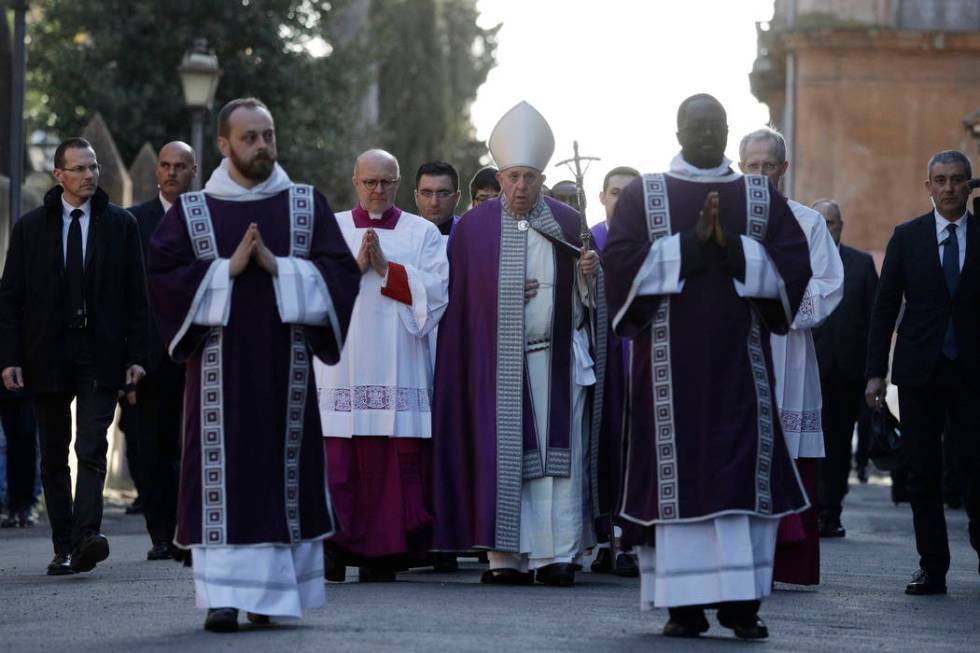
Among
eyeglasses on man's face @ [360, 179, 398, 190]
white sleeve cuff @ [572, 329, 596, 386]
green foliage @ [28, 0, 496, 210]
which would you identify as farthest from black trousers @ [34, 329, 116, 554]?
green foliage @ [28, 0, 496, 210]

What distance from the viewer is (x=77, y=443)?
11.9 metres

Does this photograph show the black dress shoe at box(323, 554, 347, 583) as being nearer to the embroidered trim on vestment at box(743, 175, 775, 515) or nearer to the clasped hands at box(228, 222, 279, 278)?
the clasped hands at box(228, 222, 279, 278)

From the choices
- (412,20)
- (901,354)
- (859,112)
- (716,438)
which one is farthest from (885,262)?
(412,20)

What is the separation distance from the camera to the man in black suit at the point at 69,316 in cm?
1202

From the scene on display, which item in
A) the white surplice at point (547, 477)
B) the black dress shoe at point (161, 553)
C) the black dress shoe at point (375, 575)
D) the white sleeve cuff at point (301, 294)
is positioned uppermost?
the white sleeve cuff at point (301, 294)

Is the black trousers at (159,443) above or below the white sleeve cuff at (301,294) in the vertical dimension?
below

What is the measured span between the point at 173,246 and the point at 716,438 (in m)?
2.25

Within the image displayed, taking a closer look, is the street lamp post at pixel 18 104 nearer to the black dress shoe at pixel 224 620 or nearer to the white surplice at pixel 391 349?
the white surplice at pixel 391 349

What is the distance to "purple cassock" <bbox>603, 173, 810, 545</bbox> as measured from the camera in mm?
9133

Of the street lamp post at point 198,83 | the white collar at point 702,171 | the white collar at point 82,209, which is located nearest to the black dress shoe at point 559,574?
the white collar at point 702,171

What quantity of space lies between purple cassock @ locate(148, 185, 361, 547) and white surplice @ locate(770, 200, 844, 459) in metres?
3.05

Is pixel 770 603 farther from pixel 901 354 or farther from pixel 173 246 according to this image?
pixel 173 246

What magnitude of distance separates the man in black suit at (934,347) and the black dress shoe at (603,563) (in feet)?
5.74

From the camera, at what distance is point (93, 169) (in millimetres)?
12195
